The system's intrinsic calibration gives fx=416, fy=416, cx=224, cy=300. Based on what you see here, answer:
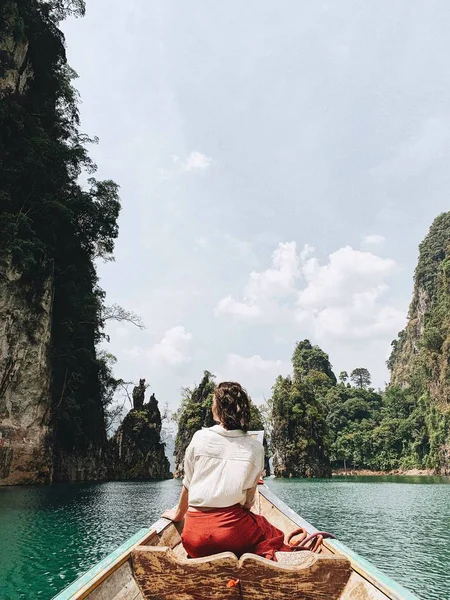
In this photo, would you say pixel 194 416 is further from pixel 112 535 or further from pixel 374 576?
pixel 374 576

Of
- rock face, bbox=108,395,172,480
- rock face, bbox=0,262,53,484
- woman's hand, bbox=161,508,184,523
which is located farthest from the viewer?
rock face, bbox=108,395,172,480

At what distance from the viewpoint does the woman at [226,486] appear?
235 centimetres

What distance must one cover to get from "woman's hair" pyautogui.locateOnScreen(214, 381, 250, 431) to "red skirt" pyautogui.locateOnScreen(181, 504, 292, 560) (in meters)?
0.46

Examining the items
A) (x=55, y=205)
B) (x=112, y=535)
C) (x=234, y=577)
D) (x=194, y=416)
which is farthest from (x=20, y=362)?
(x=194, y=416)

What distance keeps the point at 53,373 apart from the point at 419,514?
65.1 feet

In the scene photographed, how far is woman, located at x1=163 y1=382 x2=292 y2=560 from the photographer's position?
235 centimetres

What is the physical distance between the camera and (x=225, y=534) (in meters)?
2.33

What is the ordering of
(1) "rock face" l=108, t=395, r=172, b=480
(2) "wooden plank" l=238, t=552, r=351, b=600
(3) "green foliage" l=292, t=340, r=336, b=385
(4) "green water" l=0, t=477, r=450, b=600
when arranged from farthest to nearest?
(3) "green foliage" l=292, t=340, r=336, b=385
(1) "rock face" l=108, t=395, r=172, b=480
(4) "green water" l=0, t=477, r=450, b=600
(2) "wooden plank" l=238, t=552, r=351, b=600

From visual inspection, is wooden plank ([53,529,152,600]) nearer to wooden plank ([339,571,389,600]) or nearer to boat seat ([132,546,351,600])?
boat seat ([132,546,351,600])

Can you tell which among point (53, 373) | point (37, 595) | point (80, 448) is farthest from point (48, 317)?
point (37, 595)

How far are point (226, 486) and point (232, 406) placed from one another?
46 cm

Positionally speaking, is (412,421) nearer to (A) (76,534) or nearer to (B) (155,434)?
(B) (155,434)

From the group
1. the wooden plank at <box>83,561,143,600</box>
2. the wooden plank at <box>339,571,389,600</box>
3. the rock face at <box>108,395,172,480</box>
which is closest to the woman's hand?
the wooden plank at <box>83,561,143,600</box>

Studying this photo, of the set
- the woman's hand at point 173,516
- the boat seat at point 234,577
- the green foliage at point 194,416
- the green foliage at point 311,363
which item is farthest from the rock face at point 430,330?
the boat seat at point 234,577
